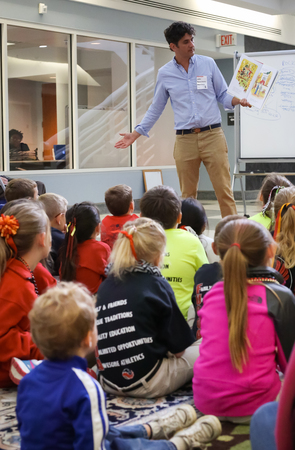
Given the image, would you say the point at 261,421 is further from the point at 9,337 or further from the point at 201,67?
the point at 201,67

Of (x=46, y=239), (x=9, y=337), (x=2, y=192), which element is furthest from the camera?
(x=2, y=192)

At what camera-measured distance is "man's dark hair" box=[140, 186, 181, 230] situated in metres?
2.44

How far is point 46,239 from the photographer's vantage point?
204 cm

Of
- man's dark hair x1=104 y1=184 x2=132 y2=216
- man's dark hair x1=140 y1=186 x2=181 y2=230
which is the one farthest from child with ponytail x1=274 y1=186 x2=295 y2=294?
man's dark hair x1=104 y1=184 x2=132 y2=216

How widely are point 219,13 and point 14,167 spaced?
4.51 metres

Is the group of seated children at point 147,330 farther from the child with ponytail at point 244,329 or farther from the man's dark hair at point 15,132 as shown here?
the man's dark hair at point 15,132

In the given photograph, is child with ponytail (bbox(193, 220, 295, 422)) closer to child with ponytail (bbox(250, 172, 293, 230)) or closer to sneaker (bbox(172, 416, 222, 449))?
sneaker (bbox(172, 416, 222, 449))

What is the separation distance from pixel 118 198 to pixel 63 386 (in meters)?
2.11

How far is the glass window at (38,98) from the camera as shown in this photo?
22.2ft

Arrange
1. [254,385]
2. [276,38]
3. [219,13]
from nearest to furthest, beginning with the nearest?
[254,385]
[219,13]
[276,38]

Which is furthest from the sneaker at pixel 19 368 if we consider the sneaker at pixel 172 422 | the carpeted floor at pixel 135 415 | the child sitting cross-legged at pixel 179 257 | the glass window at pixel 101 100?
the glass window at pixel 101 100

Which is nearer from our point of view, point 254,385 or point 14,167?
point 254,385

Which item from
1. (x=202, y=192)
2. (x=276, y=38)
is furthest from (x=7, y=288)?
(x=276, y=38)

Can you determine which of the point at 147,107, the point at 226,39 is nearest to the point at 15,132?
the point at 147,107
